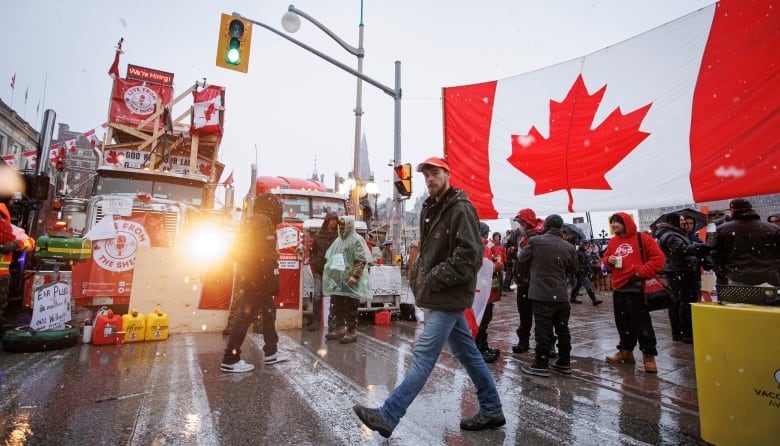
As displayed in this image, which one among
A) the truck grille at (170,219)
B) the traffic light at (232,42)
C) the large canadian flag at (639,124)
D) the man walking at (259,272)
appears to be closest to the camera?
the large canadian flag at (639,124)

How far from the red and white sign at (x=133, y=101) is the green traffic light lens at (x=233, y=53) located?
8.37m

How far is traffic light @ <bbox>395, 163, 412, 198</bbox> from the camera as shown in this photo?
7758 millimetres

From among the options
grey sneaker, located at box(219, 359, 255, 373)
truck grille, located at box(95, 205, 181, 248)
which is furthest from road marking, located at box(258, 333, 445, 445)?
truck grille, located at box(95, 205, 181, 248)

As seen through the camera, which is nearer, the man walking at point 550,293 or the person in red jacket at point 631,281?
the man walking at point 550,293

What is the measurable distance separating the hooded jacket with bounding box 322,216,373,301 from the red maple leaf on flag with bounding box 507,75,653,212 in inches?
109

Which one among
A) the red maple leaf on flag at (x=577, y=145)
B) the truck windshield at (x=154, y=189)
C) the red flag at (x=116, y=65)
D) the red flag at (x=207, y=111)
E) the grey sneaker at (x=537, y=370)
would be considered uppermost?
the red flag at (x=116, y=65)

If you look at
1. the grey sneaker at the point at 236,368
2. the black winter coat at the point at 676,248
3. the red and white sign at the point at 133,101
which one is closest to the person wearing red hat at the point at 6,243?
the grey sneaker at the point at 236,368

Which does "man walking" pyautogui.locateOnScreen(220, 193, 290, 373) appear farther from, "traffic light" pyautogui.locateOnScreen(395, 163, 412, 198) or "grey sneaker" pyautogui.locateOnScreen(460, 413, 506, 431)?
"traffic light" pyautogui.locateOnScreen(395, 163, 412, 198)

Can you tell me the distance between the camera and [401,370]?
464 cm

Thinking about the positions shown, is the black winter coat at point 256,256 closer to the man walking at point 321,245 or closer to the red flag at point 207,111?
the man walking at point 321,245

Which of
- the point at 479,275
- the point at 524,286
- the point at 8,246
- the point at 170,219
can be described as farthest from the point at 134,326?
the point at 524,286

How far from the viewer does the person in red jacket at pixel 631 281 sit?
469cm

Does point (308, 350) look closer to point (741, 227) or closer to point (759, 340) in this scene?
point (759, 340)

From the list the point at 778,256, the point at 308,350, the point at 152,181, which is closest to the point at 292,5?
the point at 152,181
